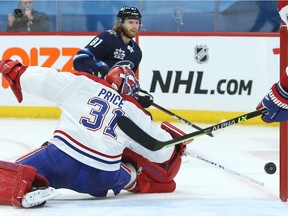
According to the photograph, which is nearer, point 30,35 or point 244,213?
point 244,213

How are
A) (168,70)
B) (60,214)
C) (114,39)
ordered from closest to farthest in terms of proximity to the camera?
(60,214)
(114,39)
(168,70)

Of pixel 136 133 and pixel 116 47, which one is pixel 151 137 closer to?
pixel 136 133

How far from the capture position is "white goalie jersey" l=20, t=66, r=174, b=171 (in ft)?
11.4

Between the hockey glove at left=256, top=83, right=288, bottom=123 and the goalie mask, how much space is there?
72cm

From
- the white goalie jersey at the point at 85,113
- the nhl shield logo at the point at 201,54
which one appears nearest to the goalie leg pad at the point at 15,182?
the white goalie jersey at the point at 85,113

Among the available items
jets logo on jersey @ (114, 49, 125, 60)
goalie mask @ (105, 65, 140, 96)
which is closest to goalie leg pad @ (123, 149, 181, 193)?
goalie mask @ (105, 65, 140, 96)

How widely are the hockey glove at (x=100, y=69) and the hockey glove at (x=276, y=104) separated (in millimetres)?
1467

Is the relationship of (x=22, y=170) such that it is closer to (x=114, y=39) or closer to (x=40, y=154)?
(x=40, y=154)

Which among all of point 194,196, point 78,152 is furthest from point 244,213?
point 78,152

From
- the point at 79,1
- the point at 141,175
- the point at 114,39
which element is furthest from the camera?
the point at 79,1

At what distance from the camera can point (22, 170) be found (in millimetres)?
3305

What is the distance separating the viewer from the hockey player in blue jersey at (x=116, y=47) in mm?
4690

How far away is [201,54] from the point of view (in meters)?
7.13

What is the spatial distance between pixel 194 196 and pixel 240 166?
1225 millimetres
